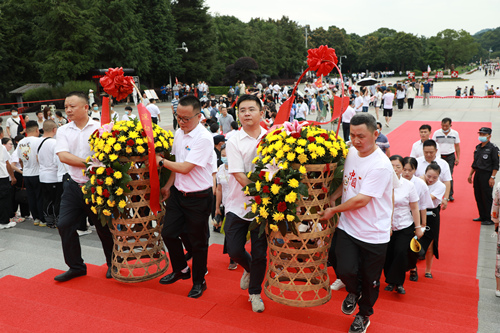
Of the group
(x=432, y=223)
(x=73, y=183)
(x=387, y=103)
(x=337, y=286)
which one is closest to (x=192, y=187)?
(x=73, y=183)

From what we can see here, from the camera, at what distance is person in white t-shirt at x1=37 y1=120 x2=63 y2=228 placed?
6648 mm

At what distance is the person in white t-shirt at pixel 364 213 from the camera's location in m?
3.18

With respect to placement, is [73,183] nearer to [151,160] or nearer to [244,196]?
[151,160]

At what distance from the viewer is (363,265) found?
3.35 m

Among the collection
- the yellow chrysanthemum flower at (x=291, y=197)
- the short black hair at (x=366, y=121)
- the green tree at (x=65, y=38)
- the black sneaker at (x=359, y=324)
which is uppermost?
the green tree at (x=65, y=38)

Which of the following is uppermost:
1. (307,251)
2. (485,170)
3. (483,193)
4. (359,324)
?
(307,251)

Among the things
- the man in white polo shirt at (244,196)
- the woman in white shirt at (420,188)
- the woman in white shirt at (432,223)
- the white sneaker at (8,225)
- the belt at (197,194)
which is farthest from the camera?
the white sneaker at (8,225)

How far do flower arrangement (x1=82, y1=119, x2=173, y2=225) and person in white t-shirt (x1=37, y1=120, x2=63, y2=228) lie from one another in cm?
310

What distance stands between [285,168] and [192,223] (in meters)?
1.27

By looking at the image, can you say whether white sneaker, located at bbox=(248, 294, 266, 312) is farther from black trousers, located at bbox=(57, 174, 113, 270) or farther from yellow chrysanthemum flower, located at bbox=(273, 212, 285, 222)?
black trousers, located at bbox=(57, 174, 113, 270)

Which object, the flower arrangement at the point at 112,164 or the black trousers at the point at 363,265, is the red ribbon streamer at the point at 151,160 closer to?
the flower arrangement at the point at 112,164

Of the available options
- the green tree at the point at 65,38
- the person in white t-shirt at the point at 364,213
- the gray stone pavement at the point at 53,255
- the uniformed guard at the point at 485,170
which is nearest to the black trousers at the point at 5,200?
the gray stone pavement at the point at 53,255

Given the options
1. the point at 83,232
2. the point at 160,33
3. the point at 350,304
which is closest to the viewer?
the point at 350,304

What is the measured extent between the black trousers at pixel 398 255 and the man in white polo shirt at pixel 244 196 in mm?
1625
